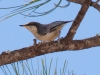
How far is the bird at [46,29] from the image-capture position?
574mm

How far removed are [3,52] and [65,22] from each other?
153 mm

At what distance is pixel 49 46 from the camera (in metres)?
0.59

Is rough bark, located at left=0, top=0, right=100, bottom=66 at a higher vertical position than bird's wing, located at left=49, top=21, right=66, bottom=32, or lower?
lower

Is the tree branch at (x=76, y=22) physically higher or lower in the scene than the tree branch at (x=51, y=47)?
higher

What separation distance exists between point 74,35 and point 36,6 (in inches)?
3.9

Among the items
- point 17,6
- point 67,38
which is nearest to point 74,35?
point 67,38

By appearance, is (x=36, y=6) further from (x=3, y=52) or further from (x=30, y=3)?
(x=3, y=52)

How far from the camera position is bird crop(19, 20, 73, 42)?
57cm

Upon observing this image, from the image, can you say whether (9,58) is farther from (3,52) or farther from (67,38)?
(67,38)

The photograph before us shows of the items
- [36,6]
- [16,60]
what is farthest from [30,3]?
[16,60]

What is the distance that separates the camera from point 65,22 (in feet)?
1.88

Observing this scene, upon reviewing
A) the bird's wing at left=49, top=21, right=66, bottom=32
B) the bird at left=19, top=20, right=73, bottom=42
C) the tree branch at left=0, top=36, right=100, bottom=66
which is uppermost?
the bird's wing at left=49, top=21, right=66, bottom=32

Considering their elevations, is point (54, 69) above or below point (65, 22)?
below

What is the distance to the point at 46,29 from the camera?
0.59m
